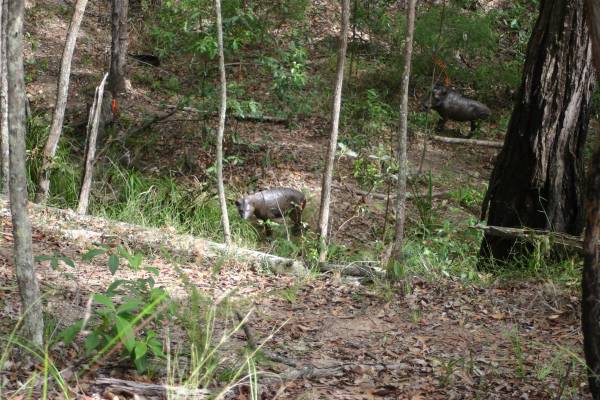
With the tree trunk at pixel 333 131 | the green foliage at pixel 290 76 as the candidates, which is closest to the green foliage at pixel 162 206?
the tree trunk at pixel 333 131

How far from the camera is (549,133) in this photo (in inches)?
287

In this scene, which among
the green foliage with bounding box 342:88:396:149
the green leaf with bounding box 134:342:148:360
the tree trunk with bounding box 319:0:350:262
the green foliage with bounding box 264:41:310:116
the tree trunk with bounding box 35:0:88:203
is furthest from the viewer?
the green foliage with bounding box 342:88:396:149

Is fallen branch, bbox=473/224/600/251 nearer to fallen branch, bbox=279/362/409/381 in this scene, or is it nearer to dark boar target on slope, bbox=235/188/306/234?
fallen branch, bbox=279/362/409/381

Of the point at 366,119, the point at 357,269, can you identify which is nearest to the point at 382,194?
the point at 366,119

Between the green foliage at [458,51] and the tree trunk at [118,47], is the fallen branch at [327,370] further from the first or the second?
the green foliage at [458,51]

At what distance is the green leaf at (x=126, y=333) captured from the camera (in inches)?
143

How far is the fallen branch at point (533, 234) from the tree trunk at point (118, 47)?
784 cm

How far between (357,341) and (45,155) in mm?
4974

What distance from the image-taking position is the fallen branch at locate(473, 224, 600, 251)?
6.49 meters

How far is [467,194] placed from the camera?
37.6ft

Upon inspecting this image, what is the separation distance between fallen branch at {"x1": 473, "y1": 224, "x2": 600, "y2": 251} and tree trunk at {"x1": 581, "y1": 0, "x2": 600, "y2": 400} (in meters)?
2.66

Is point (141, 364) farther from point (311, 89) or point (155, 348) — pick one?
point (311, 89)

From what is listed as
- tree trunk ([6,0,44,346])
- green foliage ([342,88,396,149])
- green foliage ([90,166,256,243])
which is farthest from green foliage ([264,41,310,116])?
tree trunk ([6,0,44,346])

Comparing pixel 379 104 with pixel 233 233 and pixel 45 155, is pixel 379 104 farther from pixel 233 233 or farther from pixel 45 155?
pixel 45 155
